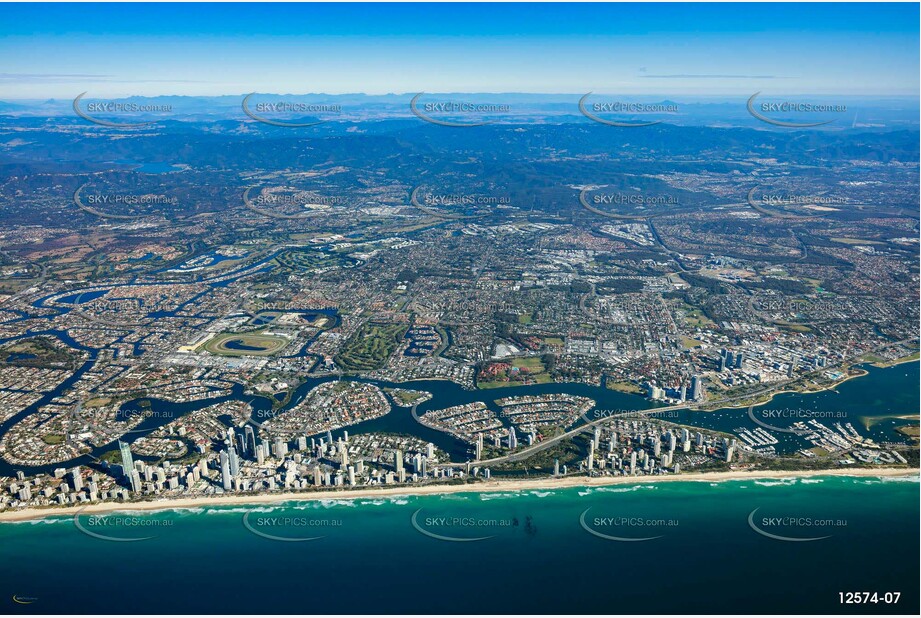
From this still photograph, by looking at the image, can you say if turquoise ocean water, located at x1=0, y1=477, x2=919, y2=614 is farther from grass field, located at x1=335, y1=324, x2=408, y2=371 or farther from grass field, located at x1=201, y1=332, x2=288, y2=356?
grass field, located at x1=201, y1=332, x2=288, y2=356

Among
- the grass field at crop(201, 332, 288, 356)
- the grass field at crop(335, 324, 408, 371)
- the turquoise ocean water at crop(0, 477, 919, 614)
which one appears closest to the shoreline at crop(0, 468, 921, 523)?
the turquoise ocean water at crop(0, 477, 919, 614)

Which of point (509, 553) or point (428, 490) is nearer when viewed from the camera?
point (509, 553)

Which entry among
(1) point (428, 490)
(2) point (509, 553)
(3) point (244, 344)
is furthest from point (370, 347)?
(2) point (509, 553)

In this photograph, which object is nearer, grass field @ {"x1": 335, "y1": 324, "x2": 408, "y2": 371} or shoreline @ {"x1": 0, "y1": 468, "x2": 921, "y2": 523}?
shoreline @ {"x1": 0, "y1": 468, "x2": 921, "y2": 523}

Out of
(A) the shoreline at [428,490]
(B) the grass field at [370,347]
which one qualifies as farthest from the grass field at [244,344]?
(A) the shoreline at [428,490]

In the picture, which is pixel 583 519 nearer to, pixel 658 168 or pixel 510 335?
pixel 510 335

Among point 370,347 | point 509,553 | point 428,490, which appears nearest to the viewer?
point 509,553

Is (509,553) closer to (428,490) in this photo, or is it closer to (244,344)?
(428,490)

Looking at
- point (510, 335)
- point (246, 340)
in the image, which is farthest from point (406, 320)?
point (246, 340)
